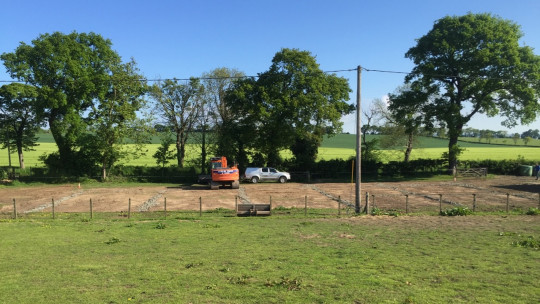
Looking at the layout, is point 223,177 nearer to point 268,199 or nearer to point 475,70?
point 268,199

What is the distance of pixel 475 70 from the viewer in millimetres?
36719

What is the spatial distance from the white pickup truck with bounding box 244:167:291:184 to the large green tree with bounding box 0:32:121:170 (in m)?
18.2

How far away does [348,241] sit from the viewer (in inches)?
449

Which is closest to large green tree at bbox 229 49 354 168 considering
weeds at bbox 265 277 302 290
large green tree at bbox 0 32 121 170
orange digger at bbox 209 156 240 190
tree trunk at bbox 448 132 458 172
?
orange digger at bbox 209 156 240 190

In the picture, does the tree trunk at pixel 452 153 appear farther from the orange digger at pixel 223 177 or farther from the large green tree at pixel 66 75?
the large green tree at pixel 66 75

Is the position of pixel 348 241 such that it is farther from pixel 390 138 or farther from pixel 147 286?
pixel 390 138

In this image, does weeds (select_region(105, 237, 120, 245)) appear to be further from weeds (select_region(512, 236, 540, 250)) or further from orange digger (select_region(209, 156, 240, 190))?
orange digger (select_region(209, 156, 240, 190))

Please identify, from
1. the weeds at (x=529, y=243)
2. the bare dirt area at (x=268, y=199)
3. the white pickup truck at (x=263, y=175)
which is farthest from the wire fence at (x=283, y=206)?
the white pickup truck at (x=263, y=175)

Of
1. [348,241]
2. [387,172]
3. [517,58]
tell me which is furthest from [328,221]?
Answer: [517,58]

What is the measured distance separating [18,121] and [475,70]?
167 ft

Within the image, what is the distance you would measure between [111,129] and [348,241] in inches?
1321

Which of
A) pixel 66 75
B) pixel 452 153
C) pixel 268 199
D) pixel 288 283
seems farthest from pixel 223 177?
pixel 452 153

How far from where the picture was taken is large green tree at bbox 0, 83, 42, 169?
123 feet

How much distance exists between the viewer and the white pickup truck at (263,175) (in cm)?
3716
